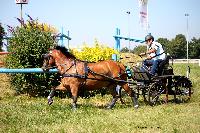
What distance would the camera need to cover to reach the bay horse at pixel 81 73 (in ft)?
38.8

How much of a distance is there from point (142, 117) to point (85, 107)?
2600 mm

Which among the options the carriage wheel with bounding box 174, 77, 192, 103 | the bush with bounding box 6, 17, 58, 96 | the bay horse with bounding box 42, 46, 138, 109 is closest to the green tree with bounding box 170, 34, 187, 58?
the carriage wheel with bounding box 174, 77, 192, 103

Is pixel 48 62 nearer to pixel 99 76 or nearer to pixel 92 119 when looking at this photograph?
pixel 99 76

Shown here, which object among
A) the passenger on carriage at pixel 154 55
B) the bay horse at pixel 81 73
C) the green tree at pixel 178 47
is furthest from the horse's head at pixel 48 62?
the green tree at pixel 178 47

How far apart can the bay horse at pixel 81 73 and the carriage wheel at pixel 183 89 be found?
→ 7.03 feet

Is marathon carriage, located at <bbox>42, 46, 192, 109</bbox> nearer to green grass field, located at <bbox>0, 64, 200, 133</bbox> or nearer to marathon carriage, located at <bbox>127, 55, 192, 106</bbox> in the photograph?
marathon carriage, located at <bbox>127, 55, 192, 106</bbox>

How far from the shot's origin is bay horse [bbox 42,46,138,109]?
11836mm

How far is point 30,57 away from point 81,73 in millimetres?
3749

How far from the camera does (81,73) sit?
11.9 m

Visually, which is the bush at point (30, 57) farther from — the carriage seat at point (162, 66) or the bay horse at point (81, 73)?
the carriage seat at point (162, 66)

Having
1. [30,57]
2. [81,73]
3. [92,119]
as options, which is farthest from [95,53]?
[92,119]

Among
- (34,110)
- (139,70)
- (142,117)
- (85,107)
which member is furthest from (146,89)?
(34,110)

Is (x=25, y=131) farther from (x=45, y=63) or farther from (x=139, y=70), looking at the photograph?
(x=139, y=70)

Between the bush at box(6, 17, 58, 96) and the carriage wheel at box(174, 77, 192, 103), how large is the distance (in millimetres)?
4833
